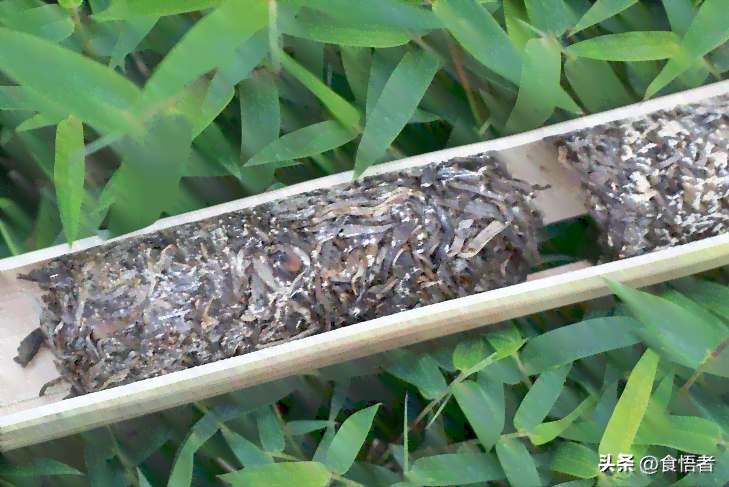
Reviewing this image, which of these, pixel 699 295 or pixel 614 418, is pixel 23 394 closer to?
pixel 614 418

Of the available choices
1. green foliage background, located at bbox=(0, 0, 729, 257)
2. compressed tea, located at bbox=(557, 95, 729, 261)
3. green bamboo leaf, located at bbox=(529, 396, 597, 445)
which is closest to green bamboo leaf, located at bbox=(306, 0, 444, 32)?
green foliage background, located at bbox=(0, 0, 729, 257)

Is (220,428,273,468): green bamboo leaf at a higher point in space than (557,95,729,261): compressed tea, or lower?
lower

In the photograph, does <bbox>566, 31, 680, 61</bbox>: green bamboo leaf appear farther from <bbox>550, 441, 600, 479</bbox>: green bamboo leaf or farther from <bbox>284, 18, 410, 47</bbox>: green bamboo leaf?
<bbox>550, 441, 600, 479</bbox>: green bamboo leaf

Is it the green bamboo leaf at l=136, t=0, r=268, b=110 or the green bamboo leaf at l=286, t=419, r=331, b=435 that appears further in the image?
the green bamboo leaf at l=286, t=419, r=331, b=435

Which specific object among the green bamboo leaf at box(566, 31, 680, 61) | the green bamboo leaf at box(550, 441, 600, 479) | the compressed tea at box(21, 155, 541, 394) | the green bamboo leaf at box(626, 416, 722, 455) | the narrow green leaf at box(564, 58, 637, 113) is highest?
the green bamboo leaf at box(566, 31, 680, 61)

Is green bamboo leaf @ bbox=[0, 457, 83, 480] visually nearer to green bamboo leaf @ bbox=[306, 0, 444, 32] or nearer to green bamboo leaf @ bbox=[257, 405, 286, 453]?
green bamboo leaf @ bbox=[257, 405, 286, 453]

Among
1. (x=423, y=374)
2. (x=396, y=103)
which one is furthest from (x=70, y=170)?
(x=423, y=374)

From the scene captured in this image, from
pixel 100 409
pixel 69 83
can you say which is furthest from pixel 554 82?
pixel 100 409

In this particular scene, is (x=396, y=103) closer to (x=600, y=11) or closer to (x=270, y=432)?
(x=600, y=11)
